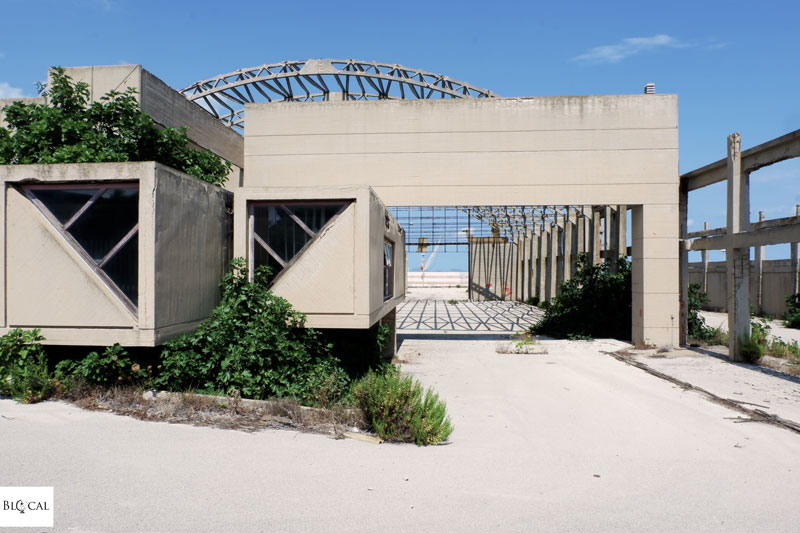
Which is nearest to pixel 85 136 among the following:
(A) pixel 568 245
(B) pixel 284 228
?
(B) pixel 284 228

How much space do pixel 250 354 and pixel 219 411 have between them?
0.92m

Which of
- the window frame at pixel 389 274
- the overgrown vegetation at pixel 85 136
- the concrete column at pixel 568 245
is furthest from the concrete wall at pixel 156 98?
the concrete column at pixel 568 245

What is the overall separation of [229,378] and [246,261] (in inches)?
72.9

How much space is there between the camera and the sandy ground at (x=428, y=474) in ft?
12.6

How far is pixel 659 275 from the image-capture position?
13.8 metres

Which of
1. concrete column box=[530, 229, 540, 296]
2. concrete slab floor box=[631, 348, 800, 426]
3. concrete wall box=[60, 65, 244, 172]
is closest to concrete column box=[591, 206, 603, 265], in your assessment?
concrete slab floor box=[631, 348, 800, 426]

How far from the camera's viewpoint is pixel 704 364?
11672 mm

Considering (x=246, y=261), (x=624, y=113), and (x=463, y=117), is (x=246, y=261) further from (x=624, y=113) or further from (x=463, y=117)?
(x=624, y=113)

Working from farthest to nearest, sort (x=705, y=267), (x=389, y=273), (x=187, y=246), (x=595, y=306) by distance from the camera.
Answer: (x=705, y=267), (x=595, y=306), (x=389, y=273), (x=187, y=246)

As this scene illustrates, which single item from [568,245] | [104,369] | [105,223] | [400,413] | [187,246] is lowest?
[400,413]

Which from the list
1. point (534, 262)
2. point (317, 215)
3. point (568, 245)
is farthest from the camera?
point (534, 262)

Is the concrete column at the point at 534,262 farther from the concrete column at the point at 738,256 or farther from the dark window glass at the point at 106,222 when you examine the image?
the dark window glass at the point at 106,222

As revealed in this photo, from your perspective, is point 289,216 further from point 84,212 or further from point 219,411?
point 219,411

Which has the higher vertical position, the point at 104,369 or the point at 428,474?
the point at 104,369
